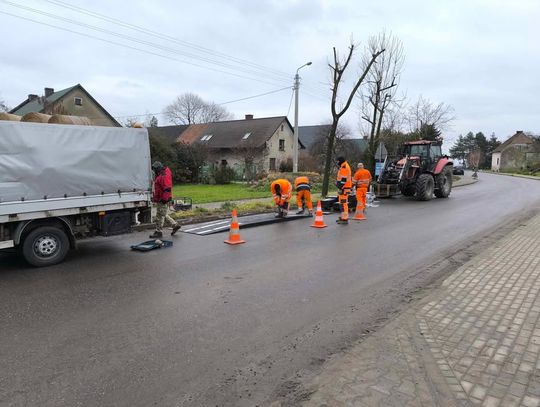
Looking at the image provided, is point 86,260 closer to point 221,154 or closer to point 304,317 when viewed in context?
point 304,317

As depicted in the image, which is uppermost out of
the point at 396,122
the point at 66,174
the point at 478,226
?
the point at 396,122

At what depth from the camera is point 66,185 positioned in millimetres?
7234

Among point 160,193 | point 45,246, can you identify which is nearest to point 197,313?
point 45,246

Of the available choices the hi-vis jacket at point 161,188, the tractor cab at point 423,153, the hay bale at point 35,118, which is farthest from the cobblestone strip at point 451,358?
the tractor cab at point 423,153

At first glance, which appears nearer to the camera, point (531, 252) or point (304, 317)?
point (304, 317)

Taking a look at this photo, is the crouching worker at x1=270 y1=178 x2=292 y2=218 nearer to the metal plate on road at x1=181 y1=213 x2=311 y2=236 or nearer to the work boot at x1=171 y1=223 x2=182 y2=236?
the metal plate on road at x1=181 y1=213 x2=311 y2=236

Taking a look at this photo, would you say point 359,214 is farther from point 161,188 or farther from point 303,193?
point 161,188

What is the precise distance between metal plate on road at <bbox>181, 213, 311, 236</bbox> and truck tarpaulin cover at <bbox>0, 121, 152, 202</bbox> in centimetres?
226

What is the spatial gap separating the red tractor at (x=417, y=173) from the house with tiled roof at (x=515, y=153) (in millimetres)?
52622

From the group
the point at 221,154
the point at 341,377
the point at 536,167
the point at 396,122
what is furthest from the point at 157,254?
the point at 536,167

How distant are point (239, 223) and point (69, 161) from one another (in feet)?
16.1

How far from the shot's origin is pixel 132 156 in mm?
8289

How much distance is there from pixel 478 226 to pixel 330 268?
6385 millimetres

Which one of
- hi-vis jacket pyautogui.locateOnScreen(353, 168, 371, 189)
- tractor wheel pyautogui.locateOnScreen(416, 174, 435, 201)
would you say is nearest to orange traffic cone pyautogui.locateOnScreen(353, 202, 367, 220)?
hi-vis jacket pyautogui.locateOnScreen(353, 168, 371, 189)
